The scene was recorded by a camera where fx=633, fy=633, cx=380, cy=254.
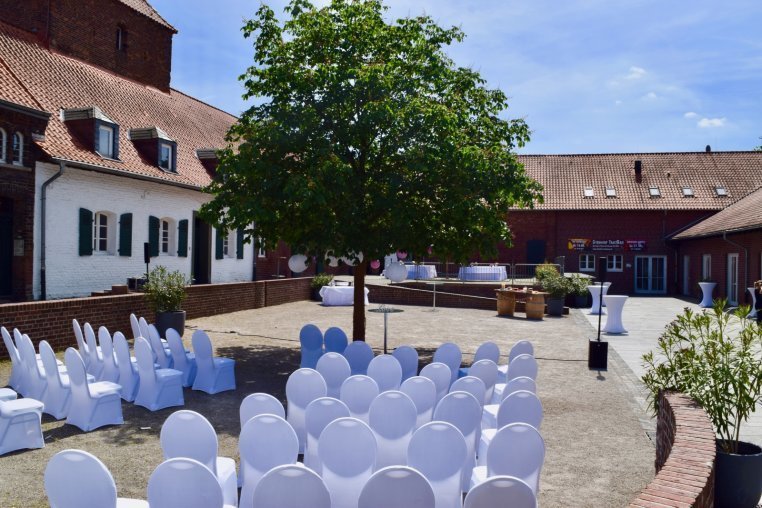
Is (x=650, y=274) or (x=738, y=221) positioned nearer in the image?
(x=738, y=221)

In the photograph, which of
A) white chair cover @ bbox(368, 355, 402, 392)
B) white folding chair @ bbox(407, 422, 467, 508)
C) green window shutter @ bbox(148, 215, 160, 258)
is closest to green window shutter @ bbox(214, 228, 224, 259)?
green window shutter @ bbox(148, 215, 160, 258)

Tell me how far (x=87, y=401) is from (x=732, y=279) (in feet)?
84.2

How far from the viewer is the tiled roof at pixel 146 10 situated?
23953 millimetres

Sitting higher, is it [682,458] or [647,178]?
[647,178]

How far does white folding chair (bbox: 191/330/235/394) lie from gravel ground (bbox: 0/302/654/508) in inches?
7.3

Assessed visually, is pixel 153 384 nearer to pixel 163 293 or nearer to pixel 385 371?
pixel 385 371

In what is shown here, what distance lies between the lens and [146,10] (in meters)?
25.0

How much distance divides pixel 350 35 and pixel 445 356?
20.7 ft

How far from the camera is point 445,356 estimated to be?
27.5 feet

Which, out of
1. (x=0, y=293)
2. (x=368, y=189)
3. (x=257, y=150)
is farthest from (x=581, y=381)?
(x=0, y=293)

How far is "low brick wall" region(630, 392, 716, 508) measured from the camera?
11.4 feet

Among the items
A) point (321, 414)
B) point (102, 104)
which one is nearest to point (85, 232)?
point (102, 104)

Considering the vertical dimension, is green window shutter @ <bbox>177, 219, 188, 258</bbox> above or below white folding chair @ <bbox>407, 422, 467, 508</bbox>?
above

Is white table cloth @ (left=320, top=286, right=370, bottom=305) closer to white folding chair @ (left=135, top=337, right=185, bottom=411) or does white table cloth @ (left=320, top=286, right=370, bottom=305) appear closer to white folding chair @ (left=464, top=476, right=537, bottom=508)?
white folding chair @ (left=135, top=337, right=185, bottom=411)
